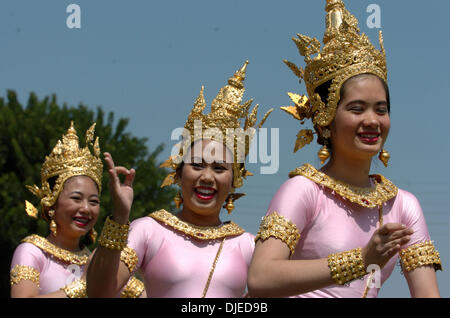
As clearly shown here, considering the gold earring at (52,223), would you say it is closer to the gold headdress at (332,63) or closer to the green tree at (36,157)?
the gold headdress at (332,63)

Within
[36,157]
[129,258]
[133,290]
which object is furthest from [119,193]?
[36,157]

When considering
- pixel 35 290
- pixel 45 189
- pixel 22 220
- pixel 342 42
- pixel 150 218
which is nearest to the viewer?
pixel 342 42

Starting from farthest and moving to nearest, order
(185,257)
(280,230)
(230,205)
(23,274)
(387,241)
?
(23,274) → (230,205) → (185,257) → (280,230) → (387,241)

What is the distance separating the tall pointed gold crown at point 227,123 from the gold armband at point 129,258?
1018 mm

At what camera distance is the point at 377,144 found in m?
4.80

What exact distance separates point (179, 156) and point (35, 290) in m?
2.04

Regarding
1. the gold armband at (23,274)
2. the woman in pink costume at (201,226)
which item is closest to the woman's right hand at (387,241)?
the woman in pink costume at (201,226)

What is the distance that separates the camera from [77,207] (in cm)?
773

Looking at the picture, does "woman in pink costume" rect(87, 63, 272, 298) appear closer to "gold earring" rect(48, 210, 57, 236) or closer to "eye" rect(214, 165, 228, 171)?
"eye" rect(214, 165, 228, 171)

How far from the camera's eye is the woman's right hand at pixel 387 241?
3979 mm

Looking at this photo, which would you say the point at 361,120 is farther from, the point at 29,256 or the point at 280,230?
the point at 29,256

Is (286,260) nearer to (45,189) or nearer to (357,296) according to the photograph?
(357,296)

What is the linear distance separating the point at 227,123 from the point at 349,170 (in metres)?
1.87
